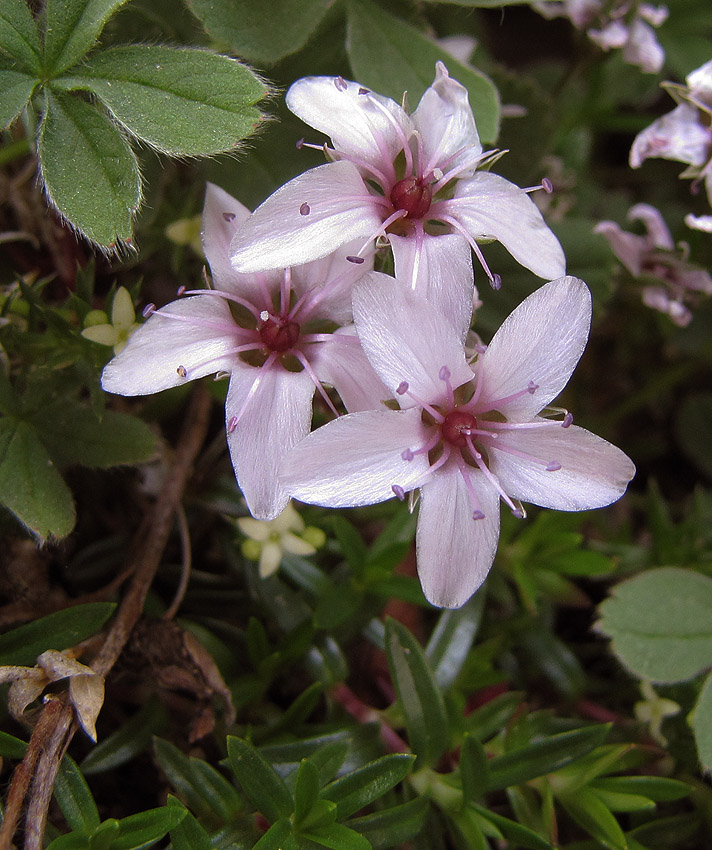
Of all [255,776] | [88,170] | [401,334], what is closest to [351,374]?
[401,334]

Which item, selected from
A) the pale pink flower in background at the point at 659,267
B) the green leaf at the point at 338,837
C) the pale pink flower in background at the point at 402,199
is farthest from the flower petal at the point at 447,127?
the green leaf at the point at 338,837

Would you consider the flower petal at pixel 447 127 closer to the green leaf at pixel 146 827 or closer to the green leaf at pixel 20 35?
the green leaf at pixel 20 35

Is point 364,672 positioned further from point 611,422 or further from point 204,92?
point 204,92

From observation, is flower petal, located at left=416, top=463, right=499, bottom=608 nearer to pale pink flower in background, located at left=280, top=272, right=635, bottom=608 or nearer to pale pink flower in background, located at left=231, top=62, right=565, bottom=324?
pale pink flower in background, located at left=280, top=272, right=635, bottom=608

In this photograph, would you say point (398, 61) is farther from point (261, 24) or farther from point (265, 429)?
point (265, 429)

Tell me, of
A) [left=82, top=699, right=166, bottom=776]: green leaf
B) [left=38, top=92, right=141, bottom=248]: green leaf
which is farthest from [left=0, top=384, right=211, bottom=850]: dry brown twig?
[left=38, top=92, right=141, bottom=248]: green leaf
